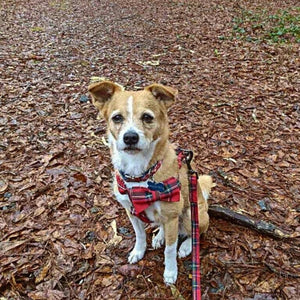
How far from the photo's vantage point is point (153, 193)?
2.85 metres

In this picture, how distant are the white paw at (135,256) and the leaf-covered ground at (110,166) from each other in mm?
86

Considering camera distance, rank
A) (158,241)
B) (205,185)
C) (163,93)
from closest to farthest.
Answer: (163,93) → (158,241) → (205,185)

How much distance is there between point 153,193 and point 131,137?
593 millimetres

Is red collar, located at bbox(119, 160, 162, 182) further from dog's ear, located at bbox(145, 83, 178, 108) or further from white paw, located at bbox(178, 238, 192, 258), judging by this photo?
white paw, located at bbox(178, 238, 192, 258)

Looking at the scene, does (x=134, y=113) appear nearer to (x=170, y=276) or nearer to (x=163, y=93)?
(x=163, y=93)

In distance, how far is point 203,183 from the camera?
4031 millimetres

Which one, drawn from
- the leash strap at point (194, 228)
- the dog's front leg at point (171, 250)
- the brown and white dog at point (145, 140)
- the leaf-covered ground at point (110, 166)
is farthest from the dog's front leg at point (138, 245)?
the leash strap at point (194, 228)

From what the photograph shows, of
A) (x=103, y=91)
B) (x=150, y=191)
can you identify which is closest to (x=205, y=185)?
(x=150, y=191)

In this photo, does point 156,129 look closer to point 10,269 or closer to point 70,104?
point 10,269

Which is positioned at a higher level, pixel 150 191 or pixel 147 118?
pixel 147 118

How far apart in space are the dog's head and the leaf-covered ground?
158 cm

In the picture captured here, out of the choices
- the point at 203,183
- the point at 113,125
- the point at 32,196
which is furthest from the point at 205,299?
the point at 32,196

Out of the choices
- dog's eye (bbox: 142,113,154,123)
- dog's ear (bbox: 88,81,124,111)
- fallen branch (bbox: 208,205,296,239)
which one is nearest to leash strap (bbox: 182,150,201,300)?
dog's eye (bbox: 142,113,154,123)

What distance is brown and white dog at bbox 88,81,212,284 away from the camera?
2.81 m
